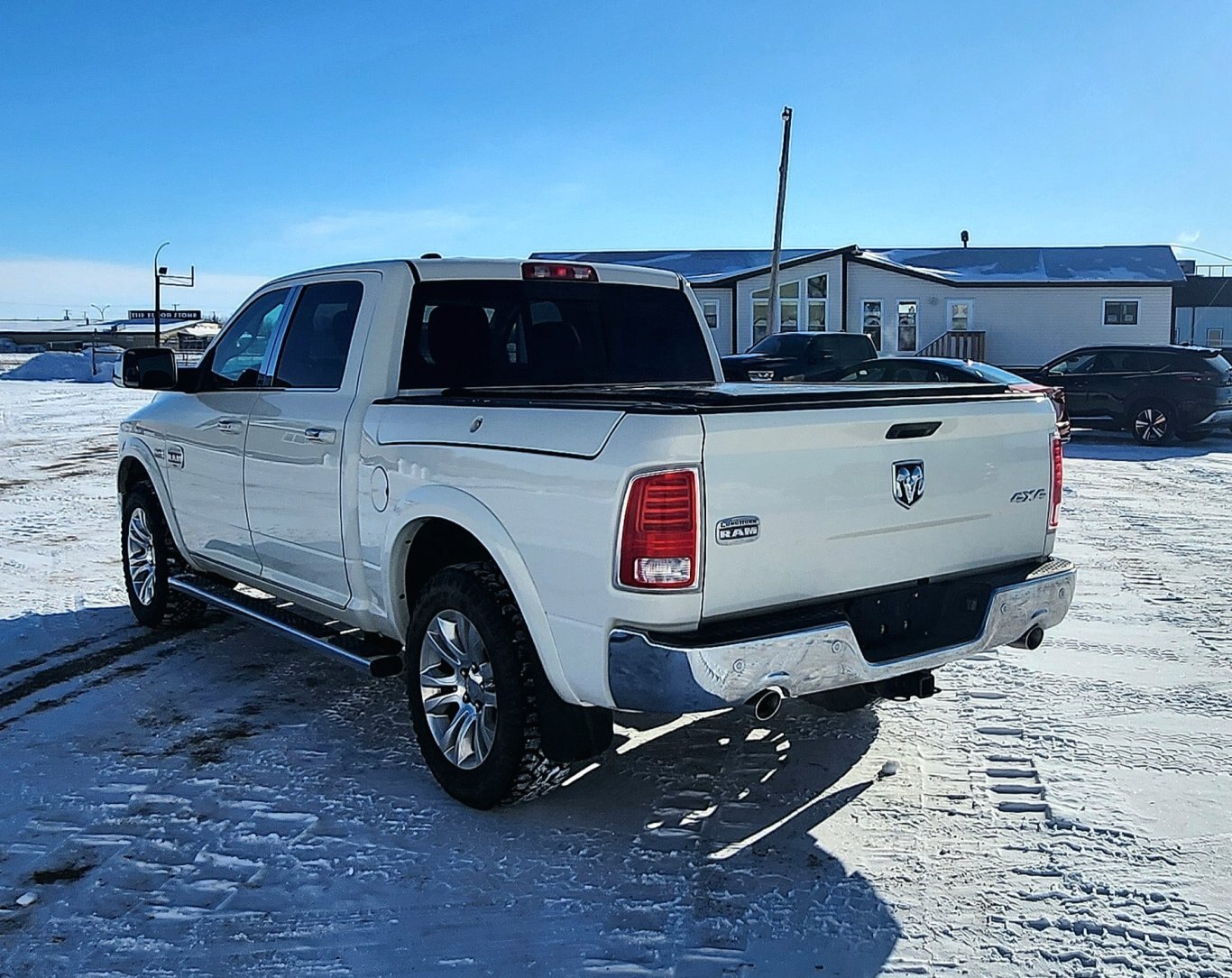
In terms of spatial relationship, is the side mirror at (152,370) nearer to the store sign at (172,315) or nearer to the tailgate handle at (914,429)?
the tailgate handle at (914,429)

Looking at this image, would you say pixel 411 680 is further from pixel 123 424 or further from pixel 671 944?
pixel 123 424

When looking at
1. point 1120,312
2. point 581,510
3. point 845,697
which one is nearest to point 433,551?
point 581,510

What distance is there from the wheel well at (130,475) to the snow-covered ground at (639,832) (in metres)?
1.19

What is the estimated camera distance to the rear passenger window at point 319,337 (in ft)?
16.6

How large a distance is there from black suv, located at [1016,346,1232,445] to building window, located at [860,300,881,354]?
13660mm

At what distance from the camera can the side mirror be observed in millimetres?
6168

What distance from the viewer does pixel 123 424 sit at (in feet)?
23.2

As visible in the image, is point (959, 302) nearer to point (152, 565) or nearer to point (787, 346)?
point (787, 346)

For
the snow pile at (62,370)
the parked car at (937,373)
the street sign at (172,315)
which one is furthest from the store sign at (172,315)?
the parked car at (937,373)

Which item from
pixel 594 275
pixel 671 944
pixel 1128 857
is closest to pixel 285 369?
pixel 594 275

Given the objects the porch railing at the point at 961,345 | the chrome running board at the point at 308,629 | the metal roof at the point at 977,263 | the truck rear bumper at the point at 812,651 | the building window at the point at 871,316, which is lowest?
the chrome running board at the point at 308,629

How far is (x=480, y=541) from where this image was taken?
157 inches

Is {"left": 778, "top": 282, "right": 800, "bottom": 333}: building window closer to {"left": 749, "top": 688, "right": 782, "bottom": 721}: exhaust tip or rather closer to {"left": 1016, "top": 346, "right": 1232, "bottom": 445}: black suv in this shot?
{"left": 1016, "top": 346, "right": 1232, "bottom": 445}: black suv

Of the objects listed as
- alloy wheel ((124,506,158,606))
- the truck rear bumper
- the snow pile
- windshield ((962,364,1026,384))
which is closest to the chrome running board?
alloy wheel ((124,506,158,606))
